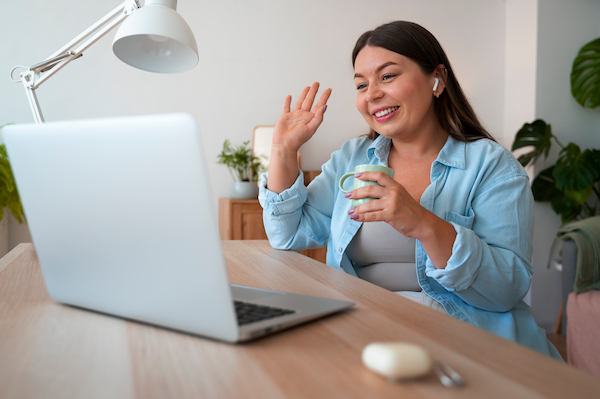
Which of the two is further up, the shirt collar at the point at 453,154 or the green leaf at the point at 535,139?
the shirt collar at the point at 453,154

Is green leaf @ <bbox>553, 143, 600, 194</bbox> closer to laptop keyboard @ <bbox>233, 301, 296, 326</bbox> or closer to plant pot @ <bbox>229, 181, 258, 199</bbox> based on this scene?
plant pot @ <bbox>229, 181, 258, 199</bbox>

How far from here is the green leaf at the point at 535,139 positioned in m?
3.02

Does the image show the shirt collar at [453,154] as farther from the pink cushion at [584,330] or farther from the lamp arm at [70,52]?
the pink cushion at [584,330]

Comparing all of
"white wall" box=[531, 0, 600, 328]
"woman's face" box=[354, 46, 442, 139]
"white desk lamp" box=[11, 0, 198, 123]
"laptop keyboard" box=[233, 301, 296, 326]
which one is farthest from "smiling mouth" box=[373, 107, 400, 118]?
"white wall" box=[531, 0, 600, 328]

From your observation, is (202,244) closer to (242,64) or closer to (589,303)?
(589,303)

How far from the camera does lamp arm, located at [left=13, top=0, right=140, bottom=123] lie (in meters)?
1.02

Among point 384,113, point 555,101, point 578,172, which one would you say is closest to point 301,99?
point 384,113

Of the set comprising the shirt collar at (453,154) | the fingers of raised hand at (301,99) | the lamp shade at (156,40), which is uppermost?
the lamp shade at (156,40)

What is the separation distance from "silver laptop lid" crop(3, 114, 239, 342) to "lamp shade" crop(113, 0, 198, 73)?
467 mm

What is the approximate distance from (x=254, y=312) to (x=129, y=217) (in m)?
0.18

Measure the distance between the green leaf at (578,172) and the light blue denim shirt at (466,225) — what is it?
7.02 ft

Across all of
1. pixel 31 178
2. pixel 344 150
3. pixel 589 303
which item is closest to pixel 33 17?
pixel 344 150

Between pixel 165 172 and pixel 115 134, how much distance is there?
0.07 metres

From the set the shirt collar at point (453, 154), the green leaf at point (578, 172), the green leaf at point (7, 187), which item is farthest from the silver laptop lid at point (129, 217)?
the green leaf at point (578, 172)
